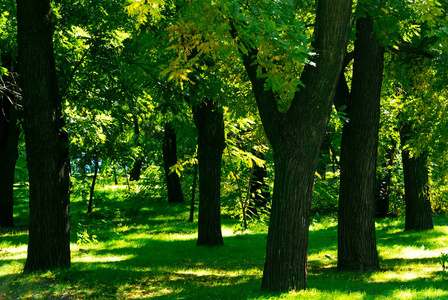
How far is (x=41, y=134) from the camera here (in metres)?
9.40

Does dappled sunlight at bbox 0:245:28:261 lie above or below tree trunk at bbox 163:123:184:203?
below

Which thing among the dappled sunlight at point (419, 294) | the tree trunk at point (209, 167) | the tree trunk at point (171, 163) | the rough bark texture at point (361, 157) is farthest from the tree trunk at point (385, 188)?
the dappled sunlight at point (419, 294)

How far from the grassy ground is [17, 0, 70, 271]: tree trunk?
689 mm

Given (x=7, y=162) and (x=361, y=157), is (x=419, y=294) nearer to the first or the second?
(x=361, y=157)

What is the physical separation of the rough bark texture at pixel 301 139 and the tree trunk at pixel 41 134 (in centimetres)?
410

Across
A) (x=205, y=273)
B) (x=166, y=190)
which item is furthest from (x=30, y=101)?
(x=166, y=190)

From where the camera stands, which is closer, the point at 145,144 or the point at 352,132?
the point at 352,132

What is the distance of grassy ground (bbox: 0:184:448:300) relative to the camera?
26.7ft

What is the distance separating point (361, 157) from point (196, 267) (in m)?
4.47

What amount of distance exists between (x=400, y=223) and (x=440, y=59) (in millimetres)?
10662

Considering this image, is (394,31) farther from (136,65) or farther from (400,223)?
(400,223)

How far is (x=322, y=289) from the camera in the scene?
8055 millimetres

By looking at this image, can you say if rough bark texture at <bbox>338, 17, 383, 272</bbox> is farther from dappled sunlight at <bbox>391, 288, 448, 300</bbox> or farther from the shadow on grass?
dappled sunlight at <bbox>391, 288, 448, 300</bbox>

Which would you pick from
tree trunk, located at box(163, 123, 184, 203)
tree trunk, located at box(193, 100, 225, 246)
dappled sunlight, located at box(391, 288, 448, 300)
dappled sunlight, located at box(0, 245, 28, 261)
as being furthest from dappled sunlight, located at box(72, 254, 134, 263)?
tree trunk, located at box(163, 123, 184, 203)
